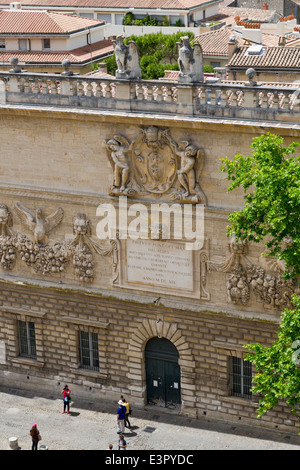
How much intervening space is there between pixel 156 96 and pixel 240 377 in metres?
10.1

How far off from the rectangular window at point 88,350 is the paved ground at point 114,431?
1.41 metres

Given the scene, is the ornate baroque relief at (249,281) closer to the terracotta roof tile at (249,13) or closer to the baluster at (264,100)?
the baluster at (264,100)

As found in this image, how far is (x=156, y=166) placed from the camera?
38000 mm

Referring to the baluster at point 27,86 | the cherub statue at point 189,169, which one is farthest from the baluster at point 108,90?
the baluster at point 27,86

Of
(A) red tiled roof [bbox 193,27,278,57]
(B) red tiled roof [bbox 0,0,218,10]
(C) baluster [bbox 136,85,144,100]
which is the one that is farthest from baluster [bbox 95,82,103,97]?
(B) red tiled roof [bbox 0,0,218,10]

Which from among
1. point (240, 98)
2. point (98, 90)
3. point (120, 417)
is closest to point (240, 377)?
point (120, 417)

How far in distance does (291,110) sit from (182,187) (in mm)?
4882

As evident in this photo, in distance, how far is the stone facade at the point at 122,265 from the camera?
122 ft

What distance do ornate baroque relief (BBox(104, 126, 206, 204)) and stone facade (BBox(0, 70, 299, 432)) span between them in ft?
0.15

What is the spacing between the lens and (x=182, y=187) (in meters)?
37.7

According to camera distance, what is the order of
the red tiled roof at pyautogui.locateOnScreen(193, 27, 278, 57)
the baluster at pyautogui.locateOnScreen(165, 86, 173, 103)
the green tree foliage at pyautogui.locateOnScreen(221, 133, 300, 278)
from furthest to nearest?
the red tiled roof at pyautogui.locateOnScreen(193, 27, 278, 57) → the baluster at pyautogui.locateOnScreen(165, 86, 173, 103) → the green tree foliage at pyautogui.locateOnScreen(221, 133, 300, 278)

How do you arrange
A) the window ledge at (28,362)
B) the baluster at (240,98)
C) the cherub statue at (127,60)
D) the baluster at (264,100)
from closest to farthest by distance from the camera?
the baluster at (264,100) → the baluster at (240,98) → the cherub statue at (127,60) → the window ledge at (28,362)

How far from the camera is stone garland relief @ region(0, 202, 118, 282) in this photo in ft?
132

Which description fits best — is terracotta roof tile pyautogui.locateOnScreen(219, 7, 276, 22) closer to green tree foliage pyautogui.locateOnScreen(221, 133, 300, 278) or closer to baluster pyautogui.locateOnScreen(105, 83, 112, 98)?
baluster pyautogui.locateOnScreen(105, 83, 112, 98)
